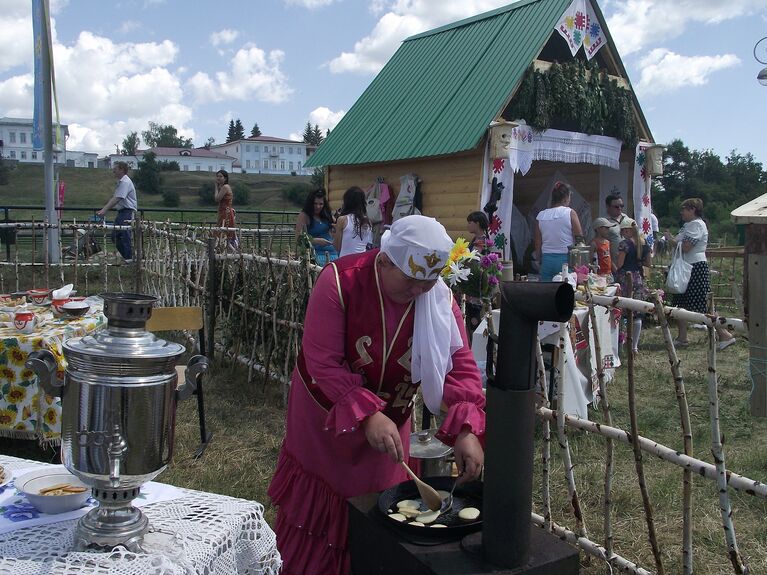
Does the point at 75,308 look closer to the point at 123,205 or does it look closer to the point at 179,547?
the point at 179,547

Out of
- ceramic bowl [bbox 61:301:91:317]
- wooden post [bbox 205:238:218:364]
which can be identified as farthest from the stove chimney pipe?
wooden post [bbox 205:238:218:364]

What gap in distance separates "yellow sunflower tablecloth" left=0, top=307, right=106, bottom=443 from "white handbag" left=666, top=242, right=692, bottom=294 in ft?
20.4

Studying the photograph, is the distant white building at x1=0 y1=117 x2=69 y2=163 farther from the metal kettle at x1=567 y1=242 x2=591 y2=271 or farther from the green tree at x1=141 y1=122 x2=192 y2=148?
the metal kettle at x1=567 y1=242 x2=591 y2=271

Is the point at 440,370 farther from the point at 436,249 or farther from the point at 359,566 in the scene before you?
the point at 359,566

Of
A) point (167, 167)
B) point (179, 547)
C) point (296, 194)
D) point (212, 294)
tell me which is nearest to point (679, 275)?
point (212, 294)

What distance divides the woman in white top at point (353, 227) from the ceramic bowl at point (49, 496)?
491cm

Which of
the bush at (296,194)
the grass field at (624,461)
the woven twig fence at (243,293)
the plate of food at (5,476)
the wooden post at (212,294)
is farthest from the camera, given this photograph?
the bush at (296,194)

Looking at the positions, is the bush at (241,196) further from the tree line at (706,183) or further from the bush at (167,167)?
the tree line at (706,183)

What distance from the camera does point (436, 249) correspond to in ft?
6.53

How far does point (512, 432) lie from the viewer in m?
1.54

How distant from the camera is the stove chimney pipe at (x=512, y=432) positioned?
1510 millimetres

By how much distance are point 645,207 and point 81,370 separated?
37.6ft

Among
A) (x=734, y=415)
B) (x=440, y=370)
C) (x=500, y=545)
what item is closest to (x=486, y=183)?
(x=734, y=415)

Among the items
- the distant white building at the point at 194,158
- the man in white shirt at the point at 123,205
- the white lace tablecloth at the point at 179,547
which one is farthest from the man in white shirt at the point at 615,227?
the distant white building at the point at 194,158
